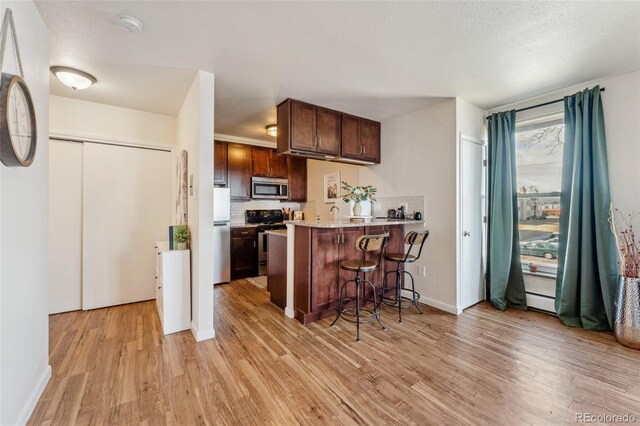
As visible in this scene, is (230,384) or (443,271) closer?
(230,384)

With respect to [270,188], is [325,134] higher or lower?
higher

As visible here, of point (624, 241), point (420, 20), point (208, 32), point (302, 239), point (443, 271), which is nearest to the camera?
point (420, 20)

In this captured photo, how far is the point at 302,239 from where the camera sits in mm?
2990

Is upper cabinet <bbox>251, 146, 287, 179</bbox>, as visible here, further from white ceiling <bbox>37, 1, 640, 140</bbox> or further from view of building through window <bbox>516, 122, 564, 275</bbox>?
view of building through window <bbox>516, 122, 564, 275</bbox>

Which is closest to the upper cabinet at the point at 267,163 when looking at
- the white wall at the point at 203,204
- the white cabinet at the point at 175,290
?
the white wall at the point at 203,204

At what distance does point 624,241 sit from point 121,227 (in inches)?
217

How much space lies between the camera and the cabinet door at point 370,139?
394cm

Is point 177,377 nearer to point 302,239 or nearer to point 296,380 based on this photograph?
point 296,380

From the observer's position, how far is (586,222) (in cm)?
277

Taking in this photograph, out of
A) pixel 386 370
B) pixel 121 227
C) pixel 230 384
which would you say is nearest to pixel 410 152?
pixel 386 370

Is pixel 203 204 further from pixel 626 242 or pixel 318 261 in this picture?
pixel 626 242

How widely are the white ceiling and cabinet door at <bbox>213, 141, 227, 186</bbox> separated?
145 centimetres

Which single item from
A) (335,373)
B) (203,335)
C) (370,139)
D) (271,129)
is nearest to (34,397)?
(203,335)

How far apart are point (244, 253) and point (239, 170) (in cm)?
147
